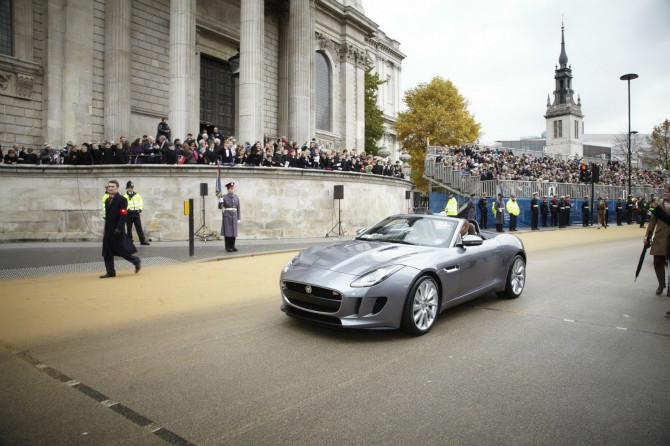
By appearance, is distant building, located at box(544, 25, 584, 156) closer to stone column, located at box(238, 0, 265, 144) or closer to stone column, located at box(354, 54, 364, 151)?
stone column, located at box(354, 54, 364, 151)

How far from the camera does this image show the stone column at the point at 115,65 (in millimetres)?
19938

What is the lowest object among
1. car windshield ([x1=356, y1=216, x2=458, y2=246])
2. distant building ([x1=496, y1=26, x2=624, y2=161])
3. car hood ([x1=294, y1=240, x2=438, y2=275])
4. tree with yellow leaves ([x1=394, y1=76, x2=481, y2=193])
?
car hood ([x1=294, y1=240, x2=438, y2=275])

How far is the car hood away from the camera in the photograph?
498cm

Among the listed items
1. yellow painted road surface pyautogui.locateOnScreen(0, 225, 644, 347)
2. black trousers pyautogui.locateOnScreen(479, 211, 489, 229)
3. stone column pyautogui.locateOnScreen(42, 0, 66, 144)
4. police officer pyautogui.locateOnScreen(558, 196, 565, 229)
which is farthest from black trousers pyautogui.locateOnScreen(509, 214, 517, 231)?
stone column pyautogui.locateOnScreen(42, 0, 66, 144)

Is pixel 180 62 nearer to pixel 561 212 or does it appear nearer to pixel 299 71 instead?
pixel 299 71

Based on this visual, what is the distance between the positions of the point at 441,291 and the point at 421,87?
49086mm

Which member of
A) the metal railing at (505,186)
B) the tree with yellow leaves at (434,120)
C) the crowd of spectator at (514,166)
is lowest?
the metal railing at (505,186)

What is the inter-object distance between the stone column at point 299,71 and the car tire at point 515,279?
66.8 feet

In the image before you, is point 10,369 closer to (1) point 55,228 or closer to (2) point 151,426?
(2) point 151,426

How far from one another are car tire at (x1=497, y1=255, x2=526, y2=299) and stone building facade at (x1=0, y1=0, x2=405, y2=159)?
1597cm

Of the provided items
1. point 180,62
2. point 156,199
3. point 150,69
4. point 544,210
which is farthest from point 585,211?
point 150,69

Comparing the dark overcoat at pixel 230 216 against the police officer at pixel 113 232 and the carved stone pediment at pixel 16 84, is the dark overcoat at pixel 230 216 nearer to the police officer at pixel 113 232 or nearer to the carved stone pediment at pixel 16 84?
the police officer at pixel 113 232

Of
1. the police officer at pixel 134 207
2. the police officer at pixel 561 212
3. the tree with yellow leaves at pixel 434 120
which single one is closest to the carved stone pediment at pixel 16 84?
the police officer at pixel 134 207

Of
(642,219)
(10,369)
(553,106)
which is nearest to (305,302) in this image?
(10,369)
